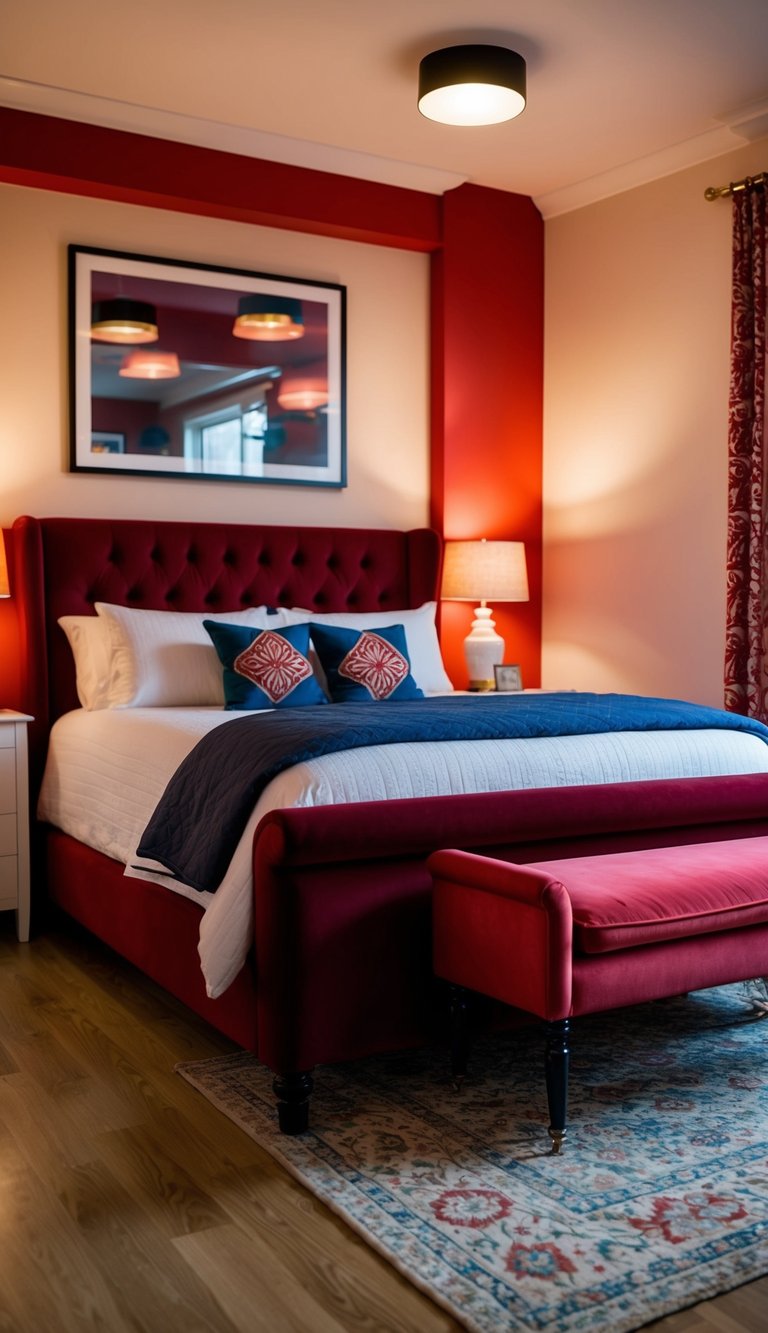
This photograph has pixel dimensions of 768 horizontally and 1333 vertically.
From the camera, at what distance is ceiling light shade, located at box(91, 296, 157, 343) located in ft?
15.2

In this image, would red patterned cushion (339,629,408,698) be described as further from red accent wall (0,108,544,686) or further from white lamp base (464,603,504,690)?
red accent wall (0,108,544,686)

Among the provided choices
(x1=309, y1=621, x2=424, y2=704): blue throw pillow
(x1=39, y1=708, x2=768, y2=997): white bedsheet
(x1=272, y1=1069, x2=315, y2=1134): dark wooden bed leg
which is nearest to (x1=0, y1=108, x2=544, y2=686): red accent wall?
(x1=309, y1=621, x2=424, y2=704): blue throw pillow

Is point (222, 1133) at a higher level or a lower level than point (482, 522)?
lower

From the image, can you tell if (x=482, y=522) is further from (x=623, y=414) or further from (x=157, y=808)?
(x=157, y=808)

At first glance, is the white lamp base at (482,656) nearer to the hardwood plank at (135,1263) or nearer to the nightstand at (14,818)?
the nightstand at (14,818)

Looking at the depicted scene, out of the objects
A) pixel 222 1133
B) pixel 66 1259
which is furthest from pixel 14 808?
pixel 66 1259

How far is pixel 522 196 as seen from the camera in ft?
18.1

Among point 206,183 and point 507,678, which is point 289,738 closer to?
point 507,678

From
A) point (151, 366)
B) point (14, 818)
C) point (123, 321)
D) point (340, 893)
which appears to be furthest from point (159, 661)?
point (340, 893)

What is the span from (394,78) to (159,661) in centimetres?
217

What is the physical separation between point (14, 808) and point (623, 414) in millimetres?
2998

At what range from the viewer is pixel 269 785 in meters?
2.71

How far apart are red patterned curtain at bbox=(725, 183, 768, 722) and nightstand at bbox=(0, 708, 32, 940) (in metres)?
2.56

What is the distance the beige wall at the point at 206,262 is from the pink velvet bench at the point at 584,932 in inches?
104
